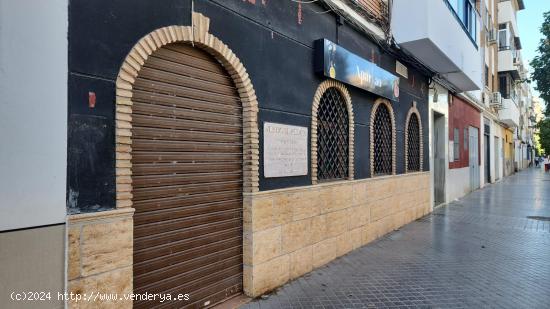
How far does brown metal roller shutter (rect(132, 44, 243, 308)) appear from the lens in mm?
3145

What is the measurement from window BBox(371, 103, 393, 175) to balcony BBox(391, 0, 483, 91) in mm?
1586

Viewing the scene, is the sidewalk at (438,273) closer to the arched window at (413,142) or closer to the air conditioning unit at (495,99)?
the arched window at (413,142)

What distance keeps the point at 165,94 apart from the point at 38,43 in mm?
1121

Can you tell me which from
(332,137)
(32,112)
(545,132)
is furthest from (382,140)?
(545,132)

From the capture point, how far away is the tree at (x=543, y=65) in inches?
760

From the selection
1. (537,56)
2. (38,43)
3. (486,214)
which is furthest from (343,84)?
(537,56)

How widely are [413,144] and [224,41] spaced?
719 centimetres

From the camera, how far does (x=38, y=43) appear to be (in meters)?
2.34

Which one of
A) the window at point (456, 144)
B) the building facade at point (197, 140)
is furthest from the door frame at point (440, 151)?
the building facade at point (197, 140)

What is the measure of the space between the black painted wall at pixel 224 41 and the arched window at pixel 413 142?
2477 millimetres

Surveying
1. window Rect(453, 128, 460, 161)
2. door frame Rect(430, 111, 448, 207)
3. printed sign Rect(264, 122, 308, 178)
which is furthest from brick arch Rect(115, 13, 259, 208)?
window Rect(453, 128, 460, 161)

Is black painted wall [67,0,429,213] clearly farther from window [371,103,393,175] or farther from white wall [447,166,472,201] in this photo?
white wall [447,166,472,201]

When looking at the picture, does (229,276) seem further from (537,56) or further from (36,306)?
(537,56)

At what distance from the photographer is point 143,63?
2.99 m
